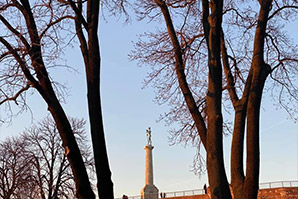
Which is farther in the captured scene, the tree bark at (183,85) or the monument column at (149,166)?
the monument column at (149,166)

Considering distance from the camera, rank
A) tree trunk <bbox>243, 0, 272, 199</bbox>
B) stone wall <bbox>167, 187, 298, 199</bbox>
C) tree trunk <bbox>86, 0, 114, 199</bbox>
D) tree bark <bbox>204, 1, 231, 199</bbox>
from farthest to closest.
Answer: stone wall <bbox>167, 187, 298, 199</bbox> < tree bark <bbox>204, 1, 231, 199</bbox> < tree trunk <bbox>243, 0, 272, 199</bbox> < tree trunk <bbox>86, 0, 114, 199</bbox>

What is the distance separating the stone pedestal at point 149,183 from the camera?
122ft

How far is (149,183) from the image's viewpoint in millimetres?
38188

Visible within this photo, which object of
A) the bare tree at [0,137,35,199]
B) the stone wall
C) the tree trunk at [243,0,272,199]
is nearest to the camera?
the tree trunk at [243,0,272,199]

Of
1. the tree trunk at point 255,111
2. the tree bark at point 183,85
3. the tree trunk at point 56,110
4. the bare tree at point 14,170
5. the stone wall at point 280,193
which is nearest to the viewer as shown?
the tree trunk at point 56,110

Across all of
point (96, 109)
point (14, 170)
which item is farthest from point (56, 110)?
point (14, 170)

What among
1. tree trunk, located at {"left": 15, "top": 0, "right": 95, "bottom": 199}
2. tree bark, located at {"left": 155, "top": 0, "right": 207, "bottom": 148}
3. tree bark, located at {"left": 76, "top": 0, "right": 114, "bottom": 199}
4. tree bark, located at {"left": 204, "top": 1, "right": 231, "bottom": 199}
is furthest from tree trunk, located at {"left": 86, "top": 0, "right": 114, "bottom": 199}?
tree bark, located at {"left": 155, "top": 0, "right": 207, "bottom": 148}

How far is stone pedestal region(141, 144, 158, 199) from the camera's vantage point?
37.3 m

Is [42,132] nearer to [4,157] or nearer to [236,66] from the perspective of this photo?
[4,157]

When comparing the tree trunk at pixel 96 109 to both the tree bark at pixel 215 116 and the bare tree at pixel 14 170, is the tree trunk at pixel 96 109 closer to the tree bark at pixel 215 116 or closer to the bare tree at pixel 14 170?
the tree bark at pixel 215 116

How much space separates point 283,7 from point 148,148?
104 feet

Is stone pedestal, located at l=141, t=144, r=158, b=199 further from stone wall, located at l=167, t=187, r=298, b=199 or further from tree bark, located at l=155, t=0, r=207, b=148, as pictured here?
tree bark, located at l=155, t=0, r=207, b=148

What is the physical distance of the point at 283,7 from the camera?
9555 millimetres

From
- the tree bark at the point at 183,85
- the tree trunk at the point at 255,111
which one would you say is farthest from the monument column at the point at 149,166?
the tree trunk at the point at 255,111
